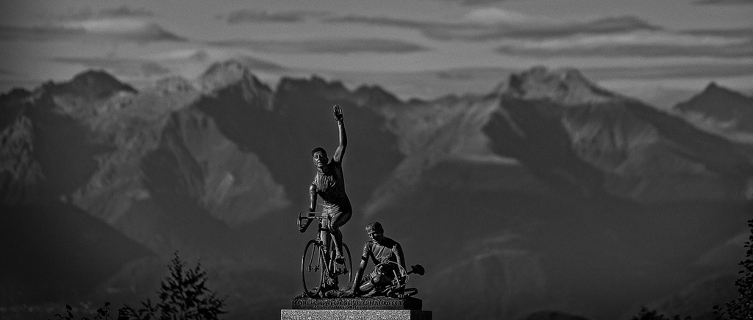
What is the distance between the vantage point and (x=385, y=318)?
42344mm

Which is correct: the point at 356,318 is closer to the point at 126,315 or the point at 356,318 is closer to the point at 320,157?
the point at 320,157

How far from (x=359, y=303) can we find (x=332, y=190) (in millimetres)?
3159

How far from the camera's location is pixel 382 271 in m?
43.2

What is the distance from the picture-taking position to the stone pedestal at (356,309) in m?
42.3

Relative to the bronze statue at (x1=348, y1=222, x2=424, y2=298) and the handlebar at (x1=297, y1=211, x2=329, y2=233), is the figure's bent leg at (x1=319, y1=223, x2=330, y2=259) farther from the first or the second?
the bronze statue at (x1=348, y1=222, x2=424, y2=298)

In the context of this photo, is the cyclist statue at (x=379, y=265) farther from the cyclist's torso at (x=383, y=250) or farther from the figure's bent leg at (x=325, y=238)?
the figure's bent leg at (x=325, y=238)

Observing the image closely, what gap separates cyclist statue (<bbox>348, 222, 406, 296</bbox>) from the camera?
43.1 meters

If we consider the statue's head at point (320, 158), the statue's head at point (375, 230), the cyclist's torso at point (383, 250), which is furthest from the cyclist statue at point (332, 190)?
the statue's head at point (375, 230)

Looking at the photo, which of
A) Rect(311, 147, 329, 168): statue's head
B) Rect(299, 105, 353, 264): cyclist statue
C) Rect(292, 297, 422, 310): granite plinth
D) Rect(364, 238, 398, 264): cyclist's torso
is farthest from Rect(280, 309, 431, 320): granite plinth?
Rect(311, 147, 329, 168): statue's head

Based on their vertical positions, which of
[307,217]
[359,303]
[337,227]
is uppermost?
[337,227]

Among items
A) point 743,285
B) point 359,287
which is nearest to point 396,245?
point 359,287

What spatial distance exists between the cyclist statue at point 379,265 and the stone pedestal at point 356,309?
0.47 metres

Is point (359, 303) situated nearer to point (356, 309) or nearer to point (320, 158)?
point (356, 309)

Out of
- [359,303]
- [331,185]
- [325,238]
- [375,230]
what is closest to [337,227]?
[325,238]
